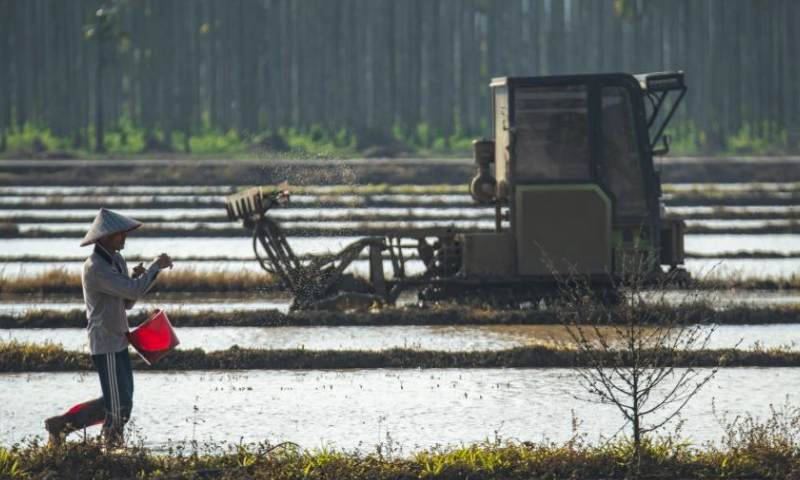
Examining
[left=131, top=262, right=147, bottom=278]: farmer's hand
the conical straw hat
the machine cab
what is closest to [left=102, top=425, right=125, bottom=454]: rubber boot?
[left=131, top=262, right=147, bottom=278]: farmer's hand

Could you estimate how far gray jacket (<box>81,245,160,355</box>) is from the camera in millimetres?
8453

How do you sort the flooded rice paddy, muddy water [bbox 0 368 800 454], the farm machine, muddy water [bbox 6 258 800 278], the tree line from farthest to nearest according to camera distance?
the tree line, muddy water [bbox 6 258 800 278], the farm machine, the flooded rice paddy, muddy water [bbox 0 368 800 454]

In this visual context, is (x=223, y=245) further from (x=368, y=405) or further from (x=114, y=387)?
(x=114, y=387)

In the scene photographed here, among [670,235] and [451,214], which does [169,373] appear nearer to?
[670,235]

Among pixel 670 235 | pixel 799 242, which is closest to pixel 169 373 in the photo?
pixel 670 235

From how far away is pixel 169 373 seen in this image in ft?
40.4

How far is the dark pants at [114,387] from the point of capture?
848cm

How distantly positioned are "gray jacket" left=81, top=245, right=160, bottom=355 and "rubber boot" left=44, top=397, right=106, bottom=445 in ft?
1.18

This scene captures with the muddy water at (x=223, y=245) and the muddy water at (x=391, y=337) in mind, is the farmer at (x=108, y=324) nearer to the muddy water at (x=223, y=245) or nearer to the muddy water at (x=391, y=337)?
the muddy water at (x=391, y=337)

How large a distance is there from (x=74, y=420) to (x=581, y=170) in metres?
8.34

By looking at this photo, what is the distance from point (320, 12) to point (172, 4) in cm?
702

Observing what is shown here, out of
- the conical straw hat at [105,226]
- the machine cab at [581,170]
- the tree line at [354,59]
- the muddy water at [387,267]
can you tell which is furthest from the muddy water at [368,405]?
the tree line at [354,59]

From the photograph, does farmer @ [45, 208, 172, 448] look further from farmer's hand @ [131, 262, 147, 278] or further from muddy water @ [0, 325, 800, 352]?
muddy water @ [0, 325, 800, 352]

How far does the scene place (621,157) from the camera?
620 inches
